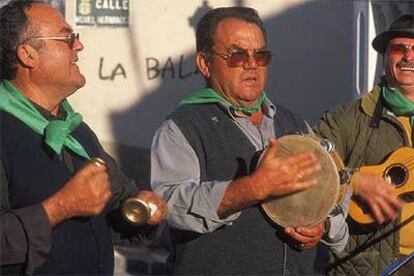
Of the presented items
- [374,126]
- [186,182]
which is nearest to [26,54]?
[186,182]

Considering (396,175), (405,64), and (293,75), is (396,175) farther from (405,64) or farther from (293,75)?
(293,75)

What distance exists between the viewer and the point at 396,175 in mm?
4828

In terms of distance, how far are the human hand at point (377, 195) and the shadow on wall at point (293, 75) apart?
4.29 metres

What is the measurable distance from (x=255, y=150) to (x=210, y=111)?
0.23 m

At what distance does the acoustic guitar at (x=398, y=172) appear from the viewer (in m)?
4.75

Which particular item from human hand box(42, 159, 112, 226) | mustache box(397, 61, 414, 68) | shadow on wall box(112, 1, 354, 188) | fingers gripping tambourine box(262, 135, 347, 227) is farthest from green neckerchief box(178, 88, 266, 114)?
shadow on wall box(112, 1, 354, 188)

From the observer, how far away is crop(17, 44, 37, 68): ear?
3580 millimetres

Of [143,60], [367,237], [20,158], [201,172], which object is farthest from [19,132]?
[143,60]

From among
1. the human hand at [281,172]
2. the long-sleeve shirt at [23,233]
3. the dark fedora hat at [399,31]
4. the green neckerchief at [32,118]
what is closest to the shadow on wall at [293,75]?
the dark fedora hat at [399,31]

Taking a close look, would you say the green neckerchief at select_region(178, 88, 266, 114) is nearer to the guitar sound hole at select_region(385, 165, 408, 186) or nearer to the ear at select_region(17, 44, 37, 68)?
the ear at select_region(17, 44, 37, 68)

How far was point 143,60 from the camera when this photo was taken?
877cm

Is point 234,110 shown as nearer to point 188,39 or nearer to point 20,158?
point 20,158

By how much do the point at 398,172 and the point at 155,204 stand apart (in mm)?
1597

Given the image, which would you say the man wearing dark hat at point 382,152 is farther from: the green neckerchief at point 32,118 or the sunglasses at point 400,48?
the green neckerchief at point 32,118
